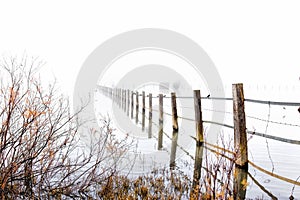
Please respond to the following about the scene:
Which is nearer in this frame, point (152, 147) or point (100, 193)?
point (100, 193)

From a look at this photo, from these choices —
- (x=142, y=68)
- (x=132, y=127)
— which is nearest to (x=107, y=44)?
(x=142, y=68)

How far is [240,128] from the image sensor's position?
4902 mm

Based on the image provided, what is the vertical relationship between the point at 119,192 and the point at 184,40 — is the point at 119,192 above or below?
below

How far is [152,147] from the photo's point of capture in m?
8.38

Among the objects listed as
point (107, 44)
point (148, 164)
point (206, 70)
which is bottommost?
point (148, 164)

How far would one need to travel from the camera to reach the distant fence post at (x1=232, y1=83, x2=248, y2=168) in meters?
4.84

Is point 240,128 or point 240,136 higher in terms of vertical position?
point 240,128

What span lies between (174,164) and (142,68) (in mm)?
20620

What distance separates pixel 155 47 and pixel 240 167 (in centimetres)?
1952

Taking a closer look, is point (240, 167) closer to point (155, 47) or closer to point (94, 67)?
point (94, 67)

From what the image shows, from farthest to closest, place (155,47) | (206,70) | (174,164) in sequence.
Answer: (155,47)
(206,70)
(174,164)

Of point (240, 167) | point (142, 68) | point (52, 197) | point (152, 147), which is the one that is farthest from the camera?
point (142, 68)

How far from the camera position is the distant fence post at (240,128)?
484 centimetres

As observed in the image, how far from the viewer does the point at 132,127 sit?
→ 13.1 m
